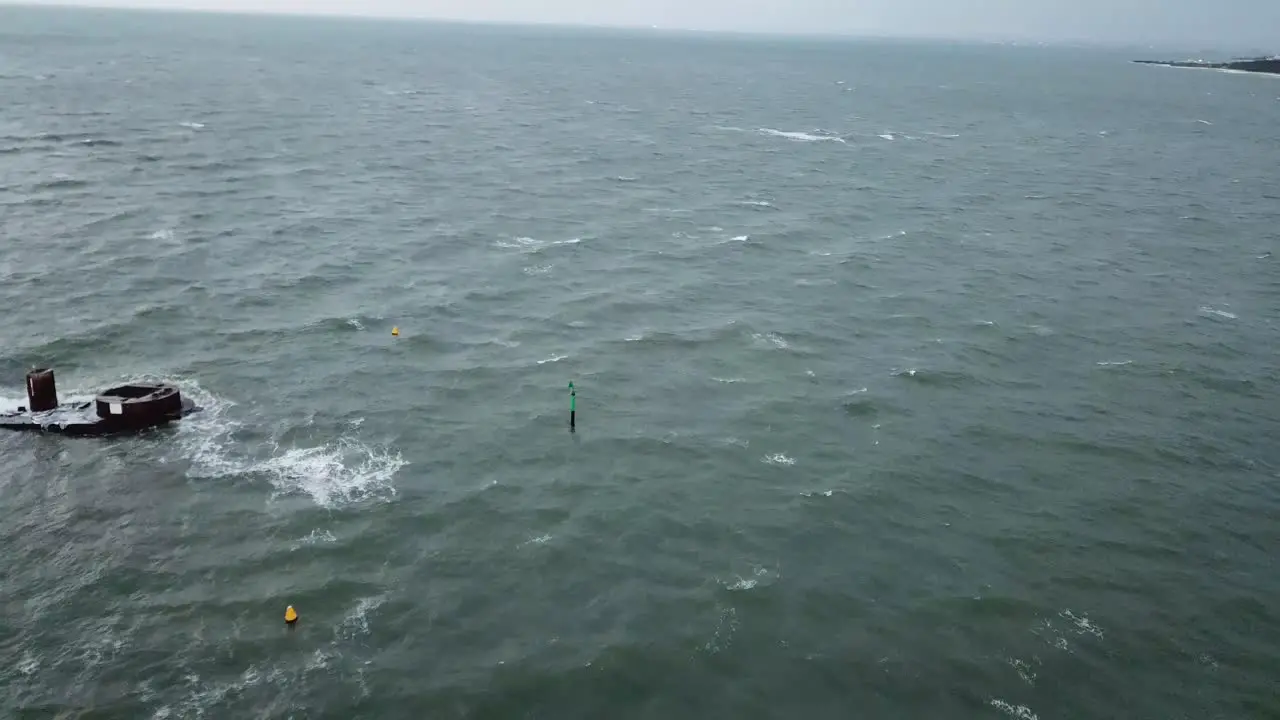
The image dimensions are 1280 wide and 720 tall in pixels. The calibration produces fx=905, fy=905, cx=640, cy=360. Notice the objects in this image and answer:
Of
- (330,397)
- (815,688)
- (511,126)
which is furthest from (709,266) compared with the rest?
(511,126)

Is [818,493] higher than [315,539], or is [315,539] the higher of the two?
[818,493]

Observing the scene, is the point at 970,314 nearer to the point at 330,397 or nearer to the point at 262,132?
the point at 330,397

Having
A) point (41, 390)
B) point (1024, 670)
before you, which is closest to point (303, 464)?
point (41, 390)

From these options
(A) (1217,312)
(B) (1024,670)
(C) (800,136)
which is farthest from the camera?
(C) (800,136)

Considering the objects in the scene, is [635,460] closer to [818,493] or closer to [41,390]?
[818,493]

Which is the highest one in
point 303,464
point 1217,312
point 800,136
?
point 800,136
